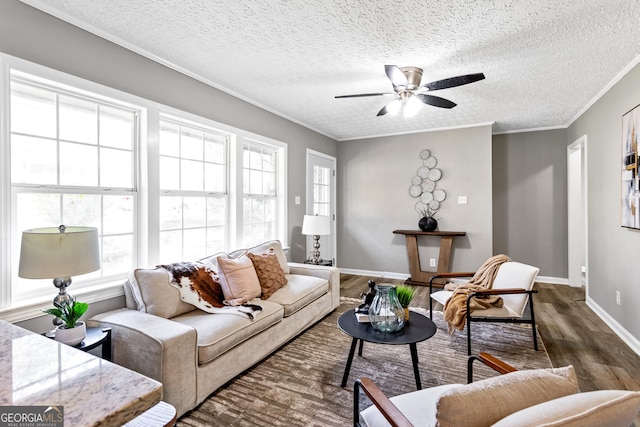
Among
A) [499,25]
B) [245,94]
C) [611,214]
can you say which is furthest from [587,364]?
[245,94]

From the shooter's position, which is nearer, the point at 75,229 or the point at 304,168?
the point at 75,229

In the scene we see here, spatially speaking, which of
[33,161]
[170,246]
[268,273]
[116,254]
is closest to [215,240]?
[170,246]

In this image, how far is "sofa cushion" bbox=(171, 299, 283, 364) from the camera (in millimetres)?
2064

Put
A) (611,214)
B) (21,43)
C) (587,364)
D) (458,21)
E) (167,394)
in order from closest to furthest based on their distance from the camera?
(167,394) < (21,43) < (458,21) < (587,364) < (611,214)

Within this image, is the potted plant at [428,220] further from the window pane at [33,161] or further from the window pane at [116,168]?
the window pane at [33,161]

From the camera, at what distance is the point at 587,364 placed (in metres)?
2.55

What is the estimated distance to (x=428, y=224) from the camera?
516 cm

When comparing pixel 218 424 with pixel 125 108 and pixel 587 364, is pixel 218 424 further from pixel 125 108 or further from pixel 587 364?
pixel 587 364

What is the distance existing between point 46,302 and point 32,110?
1243 millimetres

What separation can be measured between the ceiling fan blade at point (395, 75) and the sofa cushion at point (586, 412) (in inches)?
86.1

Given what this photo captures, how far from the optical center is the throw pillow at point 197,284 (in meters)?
A: 2.47

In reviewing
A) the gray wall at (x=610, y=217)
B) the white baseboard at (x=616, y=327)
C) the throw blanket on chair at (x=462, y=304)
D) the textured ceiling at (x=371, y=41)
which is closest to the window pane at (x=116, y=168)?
the textured ceiling at (x=371, y=41)

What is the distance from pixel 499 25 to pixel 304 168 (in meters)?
3.18

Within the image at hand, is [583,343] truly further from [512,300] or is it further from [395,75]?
[395,75]
